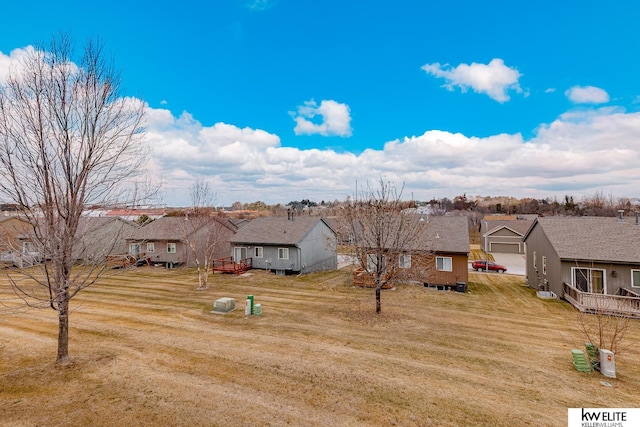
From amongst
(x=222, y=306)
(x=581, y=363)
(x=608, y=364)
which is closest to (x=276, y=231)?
(x=222, y=306)

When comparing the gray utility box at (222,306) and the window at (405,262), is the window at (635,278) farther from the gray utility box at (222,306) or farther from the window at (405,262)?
the gray utility box at (222,306)

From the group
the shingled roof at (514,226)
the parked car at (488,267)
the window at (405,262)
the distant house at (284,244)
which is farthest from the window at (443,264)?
the shingled roof at (514,226)

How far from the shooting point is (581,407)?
7574 mm

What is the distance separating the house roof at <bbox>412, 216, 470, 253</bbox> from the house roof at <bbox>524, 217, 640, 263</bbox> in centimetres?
582

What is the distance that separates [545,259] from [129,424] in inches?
1089

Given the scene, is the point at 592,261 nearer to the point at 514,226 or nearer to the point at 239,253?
the point at 239,253

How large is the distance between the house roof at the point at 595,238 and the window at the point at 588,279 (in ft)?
3.42

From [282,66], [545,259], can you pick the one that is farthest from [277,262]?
[545,259]

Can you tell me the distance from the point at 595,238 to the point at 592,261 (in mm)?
3054

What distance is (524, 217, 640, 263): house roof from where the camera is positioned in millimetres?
18438

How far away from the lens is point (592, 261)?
18.2 m

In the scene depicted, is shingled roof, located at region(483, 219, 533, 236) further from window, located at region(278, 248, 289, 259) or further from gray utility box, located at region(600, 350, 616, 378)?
gray utility box, located at region(600, 350, 616, 378)

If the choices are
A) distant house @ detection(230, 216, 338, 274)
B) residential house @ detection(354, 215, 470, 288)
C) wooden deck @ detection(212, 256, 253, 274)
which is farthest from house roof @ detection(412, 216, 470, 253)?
wooden deck @ detection(212, 256, 253, 274)

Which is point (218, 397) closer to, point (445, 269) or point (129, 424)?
point (129, 424)
